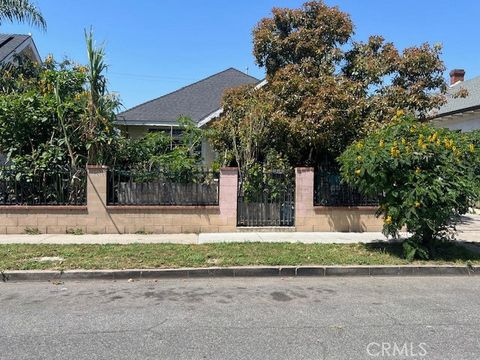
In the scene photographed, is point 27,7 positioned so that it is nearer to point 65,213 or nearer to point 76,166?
point 76,166

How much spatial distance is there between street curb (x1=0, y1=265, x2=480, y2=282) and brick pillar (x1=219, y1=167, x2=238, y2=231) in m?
3.76

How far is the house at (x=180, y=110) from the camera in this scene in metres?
17.9

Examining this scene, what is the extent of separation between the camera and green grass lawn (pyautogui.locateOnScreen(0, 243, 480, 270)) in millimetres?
7758

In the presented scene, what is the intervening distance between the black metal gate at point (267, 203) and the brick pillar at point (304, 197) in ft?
0.64

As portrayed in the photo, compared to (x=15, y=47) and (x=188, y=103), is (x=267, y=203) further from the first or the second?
(x=15, y=47)

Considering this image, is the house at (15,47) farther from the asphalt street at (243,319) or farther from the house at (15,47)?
the asphalt street at (243,319)

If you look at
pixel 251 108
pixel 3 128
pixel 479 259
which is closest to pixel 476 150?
pixel 479 259

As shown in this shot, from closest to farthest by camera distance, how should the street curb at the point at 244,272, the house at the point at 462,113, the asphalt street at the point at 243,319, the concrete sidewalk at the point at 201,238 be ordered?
1. the asphalt street at the point at 243,319
2. the street curb at the point at 244,272
3. the concrete sidewalk at the point at 201,238
4. the house at the point at 462,113

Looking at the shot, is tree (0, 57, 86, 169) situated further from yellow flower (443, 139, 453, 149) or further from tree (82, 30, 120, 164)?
yellow flower (443, 139, 453, 149)

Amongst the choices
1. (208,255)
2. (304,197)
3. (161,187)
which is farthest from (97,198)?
(304,197)

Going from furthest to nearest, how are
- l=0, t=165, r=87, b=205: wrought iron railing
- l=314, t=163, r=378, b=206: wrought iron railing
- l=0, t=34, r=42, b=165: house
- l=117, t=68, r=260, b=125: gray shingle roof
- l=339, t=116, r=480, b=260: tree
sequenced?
1. l=117, t=68, r=260, b=125: gray shingle roof
2. l=0, t=34, r=42, b=165: house
3. l=314, t=163, r=378, b=206: wrought iron railing
4. l=0, t=165, r=87, b=205: wrought iron railing
5. l=339, t=116, r=480, b=260: tree

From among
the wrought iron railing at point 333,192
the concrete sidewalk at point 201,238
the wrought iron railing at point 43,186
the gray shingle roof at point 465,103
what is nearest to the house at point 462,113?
the gray shingle roof at point 465,103

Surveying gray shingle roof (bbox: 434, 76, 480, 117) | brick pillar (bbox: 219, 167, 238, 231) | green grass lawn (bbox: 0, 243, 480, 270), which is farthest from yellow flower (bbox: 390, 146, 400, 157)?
gray shingle roof (bbox: 434, 76, 480, 117)

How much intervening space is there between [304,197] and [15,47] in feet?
47.8
